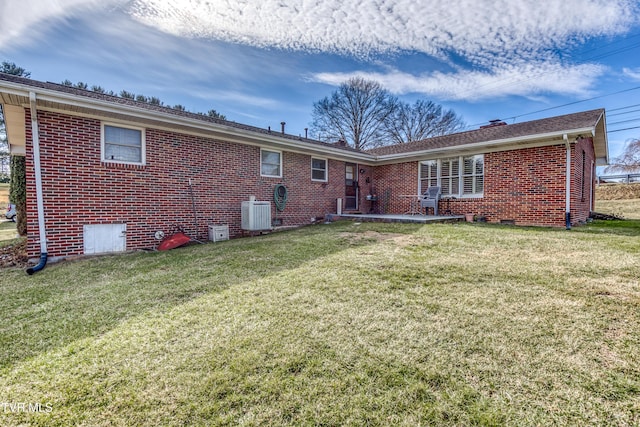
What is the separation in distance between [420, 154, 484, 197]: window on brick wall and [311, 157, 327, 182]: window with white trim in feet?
12.2

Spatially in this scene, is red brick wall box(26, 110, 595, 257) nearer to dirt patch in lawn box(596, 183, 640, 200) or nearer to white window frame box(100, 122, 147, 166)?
white window frame box(100, 122, 147, 166)

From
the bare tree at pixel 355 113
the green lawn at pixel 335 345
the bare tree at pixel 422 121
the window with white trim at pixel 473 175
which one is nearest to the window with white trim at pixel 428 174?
the window with white trim at pixel 473 175

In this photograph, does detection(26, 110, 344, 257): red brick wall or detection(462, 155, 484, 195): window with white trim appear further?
detection(462, 155, 484, 195): window with white trim

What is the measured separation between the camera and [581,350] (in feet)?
7.13

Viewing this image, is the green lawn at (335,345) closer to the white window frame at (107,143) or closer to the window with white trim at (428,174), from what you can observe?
the white window frame at (107,143)

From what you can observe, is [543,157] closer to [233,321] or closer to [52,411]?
[233,321]

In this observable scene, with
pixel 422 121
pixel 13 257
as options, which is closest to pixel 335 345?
pixel 13 257

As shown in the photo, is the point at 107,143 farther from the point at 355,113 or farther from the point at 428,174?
the point at 355,113

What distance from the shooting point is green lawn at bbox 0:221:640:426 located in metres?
1.72

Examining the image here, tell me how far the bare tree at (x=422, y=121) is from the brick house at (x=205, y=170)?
15.3 meters

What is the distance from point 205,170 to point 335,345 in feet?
22.0

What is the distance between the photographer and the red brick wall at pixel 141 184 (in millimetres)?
5930

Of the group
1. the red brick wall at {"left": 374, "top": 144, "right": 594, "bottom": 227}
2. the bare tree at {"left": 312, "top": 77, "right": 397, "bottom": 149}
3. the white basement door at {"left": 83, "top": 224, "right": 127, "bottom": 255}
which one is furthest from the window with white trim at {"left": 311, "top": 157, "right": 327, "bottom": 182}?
the bare tree at {"left": 312, "top": 77, "right": 397, "bottom": 149}

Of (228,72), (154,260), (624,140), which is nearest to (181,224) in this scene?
(154,260)
